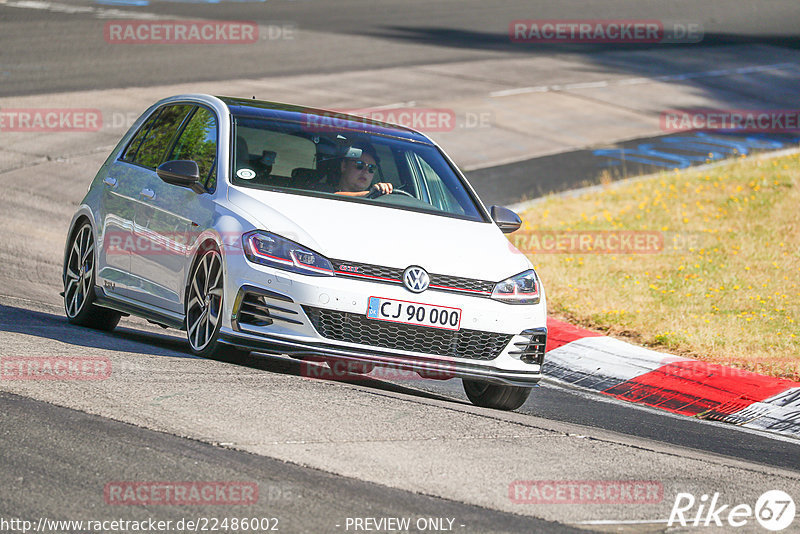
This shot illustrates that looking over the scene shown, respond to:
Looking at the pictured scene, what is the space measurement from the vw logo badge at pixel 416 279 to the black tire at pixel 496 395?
98 centimetres

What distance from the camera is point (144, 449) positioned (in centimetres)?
530

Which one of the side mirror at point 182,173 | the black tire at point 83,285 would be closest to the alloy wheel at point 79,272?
the black tire at point 83,285

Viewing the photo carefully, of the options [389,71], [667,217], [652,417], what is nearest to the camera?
[652,417]

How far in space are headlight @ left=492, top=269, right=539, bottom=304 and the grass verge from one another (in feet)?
8.99

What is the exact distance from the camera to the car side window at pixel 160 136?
867 cm

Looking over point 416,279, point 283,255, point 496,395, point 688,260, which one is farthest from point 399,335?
point 688,260

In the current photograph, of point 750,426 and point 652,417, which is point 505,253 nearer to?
point 652,417

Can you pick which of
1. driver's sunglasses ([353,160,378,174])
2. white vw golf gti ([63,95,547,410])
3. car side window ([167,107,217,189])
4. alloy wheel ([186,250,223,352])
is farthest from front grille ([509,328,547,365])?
car side window ([167,107,217,189])

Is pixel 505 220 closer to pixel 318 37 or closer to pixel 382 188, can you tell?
pixel 382 188

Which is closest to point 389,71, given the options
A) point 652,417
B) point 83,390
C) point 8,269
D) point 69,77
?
point 69,77

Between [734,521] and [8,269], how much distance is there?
27.0 feet

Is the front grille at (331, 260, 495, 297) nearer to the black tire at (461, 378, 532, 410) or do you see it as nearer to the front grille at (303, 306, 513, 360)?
the front grille at (303, 306, 513, 360)

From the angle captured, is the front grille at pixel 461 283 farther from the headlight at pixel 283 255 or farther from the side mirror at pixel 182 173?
the side mirror at pixel 182 173

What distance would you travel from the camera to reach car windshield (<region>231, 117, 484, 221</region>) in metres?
7.82
